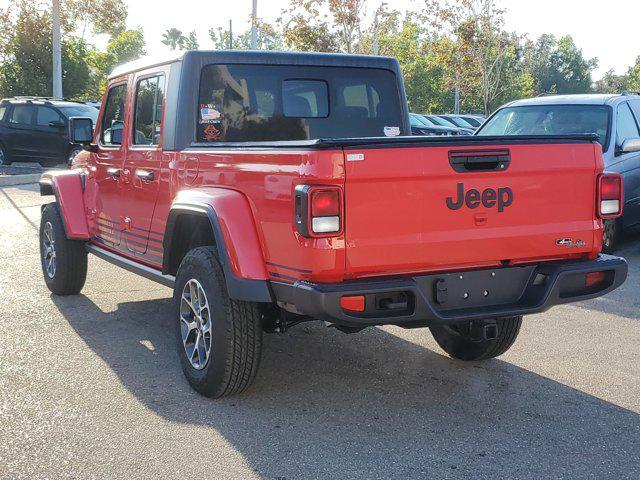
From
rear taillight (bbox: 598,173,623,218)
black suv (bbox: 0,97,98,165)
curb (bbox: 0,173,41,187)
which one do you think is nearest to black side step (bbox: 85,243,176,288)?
rear taillight (bbox: 598,173,623,218)

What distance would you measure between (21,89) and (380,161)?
35349mm

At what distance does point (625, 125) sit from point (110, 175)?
6.19 metres

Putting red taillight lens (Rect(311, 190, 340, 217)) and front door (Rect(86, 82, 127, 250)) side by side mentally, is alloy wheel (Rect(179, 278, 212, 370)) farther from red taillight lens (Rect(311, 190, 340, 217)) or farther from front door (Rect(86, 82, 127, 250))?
front door (Rect(86, 82, 127, 250))

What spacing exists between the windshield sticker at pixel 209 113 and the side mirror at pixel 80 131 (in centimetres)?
169

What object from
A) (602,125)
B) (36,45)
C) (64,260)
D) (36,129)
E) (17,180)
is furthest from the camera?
(36,45)

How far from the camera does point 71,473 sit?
Result: 148 inches

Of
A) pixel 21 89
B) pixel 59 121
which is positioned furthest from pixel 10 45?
pixel 59 121

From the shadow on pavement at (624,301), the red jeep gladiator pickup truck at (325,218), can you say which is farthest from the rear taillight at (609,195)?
the shadow on pavement at (624,301)

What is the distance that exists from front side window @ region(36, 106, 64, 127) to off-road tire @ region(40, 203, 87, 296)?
14.4 m

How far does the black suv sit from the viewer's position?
2095 centimetres

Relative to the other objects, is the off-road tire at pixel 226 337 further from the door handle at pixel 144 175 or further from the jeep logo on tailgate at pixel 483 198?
the jeep logo on tailgate at pixel 483 198

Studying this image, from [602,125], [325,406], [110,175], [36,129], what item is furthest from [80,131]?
[36,129]

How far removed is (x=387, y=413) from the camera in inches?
179

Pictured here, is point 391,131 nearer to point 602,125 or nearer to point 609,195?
point 609,195
